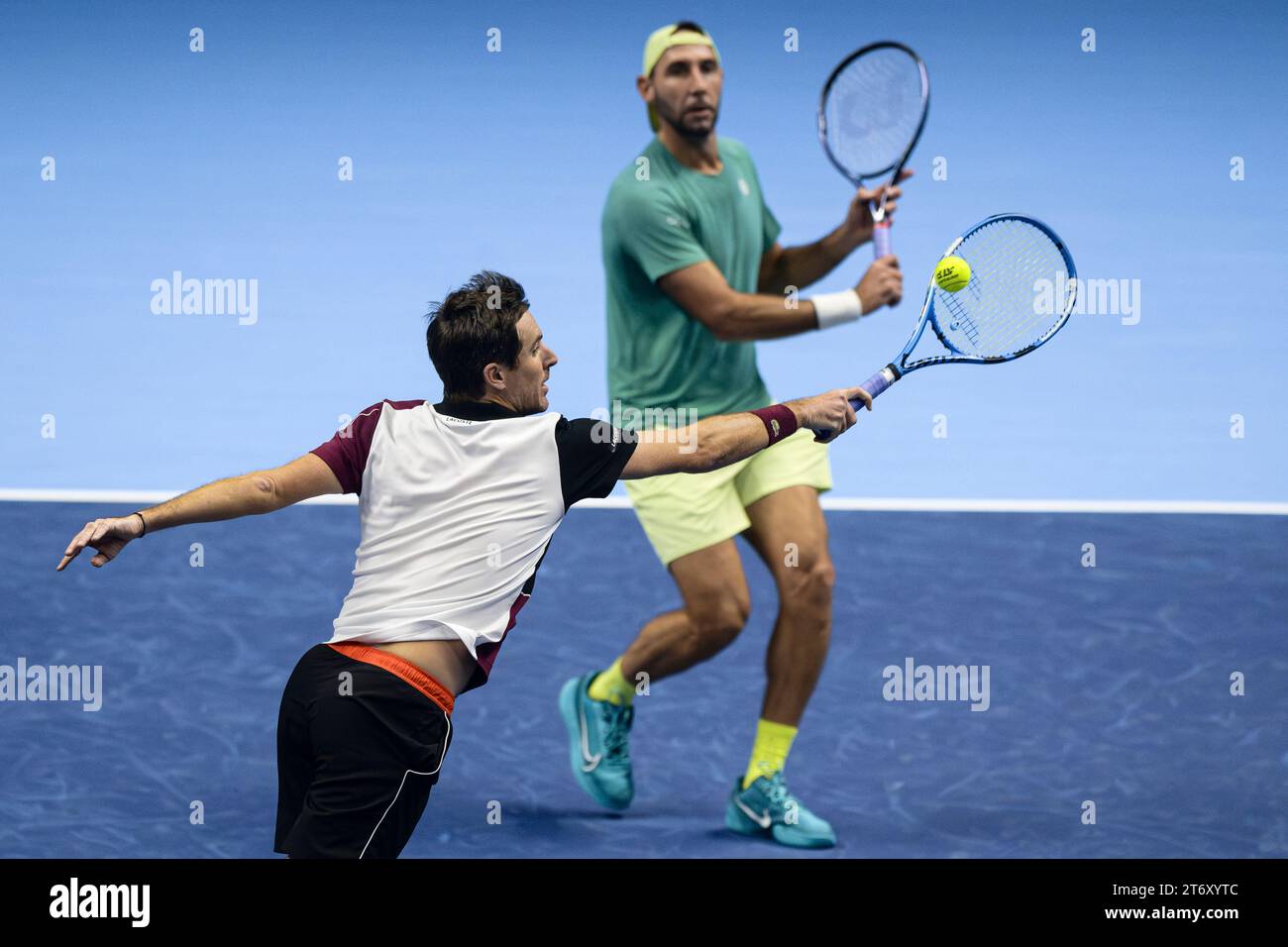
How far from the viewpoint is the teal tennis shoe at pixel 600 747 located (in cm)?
404

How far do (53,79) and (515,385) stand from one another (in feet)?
19.8

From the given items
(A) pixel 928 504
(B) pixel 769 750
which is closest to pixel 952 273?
(B) pixel 769 750

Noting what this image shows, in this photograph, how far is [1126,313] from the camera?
8.34 metres

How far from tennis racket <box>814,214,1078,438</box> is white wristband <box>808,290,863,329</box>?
21 cm

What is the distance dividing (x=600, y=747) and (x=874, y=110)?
A: 164 centimetres

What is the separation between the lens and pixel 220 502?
8.55 ft

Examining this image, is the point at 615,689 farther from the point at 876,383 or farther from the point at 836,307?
the point at 876,383

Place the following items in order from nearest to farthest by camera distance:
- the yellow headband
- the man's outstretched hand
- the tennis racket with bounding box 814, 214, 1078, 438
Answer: the man's outstretched hand
the tennis racket with bounding box 814, 214, 1078, 438
the yellow headband

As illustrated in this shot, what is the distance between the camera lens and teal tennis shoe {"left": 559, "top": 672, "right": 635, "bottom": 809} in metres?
4.04

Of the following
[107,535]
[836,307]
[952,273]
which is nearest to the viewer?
[107,535]

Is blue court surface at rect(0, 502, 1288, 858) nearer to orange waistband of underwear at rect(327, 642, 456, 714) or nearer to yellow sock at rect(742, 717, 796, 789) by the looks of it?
yellow sock at rect(742, 717, 796, 789)

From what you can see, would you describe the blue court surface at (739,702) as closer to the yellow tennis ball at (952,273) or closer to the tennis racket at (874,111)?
the yellow tennis ball at (952,273)

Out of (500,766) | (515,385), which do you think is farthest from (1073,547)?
(515,385)

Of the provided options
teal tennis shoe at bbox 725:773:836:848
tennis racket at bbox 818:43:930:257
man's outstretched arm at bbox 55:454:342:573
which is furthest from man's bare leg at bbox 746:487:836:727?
man's outstretched arm at bbox 55:454:342:573
